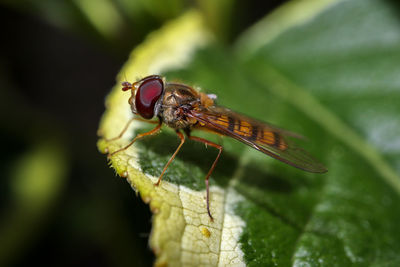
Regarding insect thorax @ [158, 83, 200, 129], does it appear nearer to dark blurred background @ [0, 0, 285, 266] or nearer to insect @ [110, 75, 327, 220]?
insect @ [110, 75, 327, 220]

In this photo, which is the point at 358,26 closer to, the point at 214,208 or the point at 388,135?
the point at 388,135

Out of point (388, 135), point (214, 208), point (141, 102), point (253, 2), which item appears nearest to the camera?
point (214, 208)

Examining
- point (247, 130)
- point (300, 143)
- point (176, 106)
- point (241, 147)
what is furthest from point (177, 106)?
point (300, 143)

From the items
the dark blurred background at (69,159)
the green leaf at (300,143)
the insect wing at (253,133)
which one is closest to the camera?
the green leaf at (300,143)

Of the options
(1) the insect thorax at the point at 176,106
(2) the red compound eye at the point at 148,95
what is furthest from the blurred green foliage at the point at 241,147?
(2) the red compound eye at the point at 148,95

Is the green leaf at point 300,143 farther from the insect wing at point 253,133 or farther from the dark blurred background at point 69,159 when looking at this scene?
the dark blurred background at point 69,159

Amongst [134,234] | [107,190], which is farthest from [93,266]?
[134,234]

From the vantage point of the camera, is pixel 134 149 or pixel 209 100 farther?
pixel 209 100
